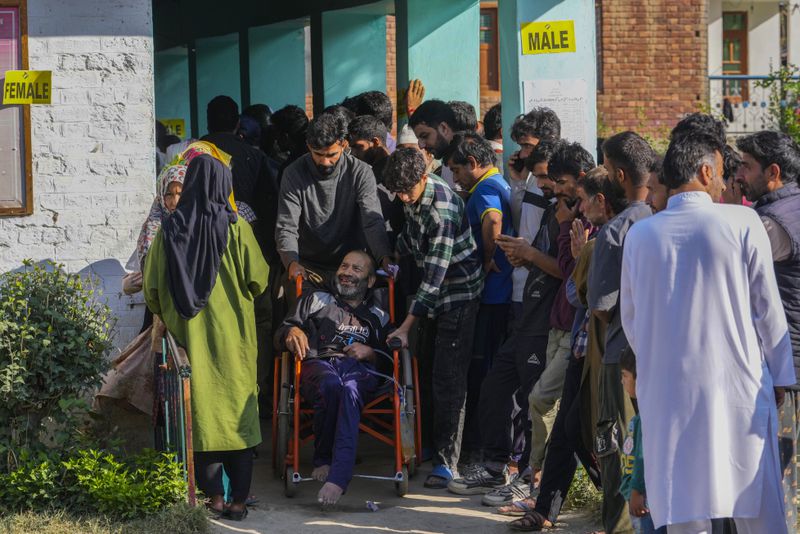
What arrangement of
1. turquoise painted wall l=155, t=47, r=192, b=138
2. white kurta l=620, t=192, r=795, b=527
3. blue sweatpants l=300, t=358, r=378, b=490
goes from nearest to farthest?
white kurta l=620, t=192, r=795, b=527 → blue sweatpants l=300, t=358, r=378, b=490 → turquoise painted wall l=155, t=47, r=192, b=138

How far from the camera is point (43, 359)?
596cm

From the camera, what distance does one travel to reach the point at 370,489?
6.65 meters

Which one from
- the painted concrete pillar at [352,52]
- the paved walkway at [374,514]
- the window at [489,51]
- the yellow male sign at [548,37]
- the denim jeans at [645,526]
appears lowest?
the paved walkway at [374,514]

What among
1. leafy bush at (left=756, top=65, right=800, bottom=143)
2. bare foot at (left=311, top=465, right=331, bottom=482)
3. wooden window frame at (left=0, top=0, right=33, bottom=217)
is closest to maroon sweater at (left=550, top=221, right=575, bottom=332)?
bare foot at (left=311, top=465, right=331, bottom=482)

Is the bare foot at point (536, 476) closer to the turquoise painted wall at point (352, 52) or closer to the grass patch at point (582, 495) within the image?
the grass patch at point (582, 495)

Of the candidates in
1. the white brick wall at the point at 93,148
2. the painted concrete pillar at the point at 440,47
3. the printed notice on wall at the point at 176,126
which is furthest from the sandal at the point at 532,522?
the printed notice on wall at the point at 176,126

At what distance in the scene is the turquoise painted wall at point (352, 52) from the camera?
39.4ft

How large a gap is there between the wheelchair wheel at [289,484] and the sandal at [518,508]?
1140 millimetres

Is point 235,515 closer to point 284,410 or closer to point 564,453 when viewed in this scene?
point 284,410

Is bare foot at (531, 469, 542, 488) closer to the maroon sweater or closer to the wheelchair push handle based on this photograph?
the maroon sweater

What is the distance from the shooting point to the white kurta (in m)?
4.00

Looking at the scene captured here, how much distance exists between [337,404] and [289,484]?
0.52m

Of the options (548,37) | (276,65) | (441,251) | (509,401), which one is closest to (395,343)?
(441,251)

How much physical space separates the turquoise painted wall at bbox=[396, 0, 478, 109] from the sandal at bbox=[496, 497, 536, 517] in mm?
4793
